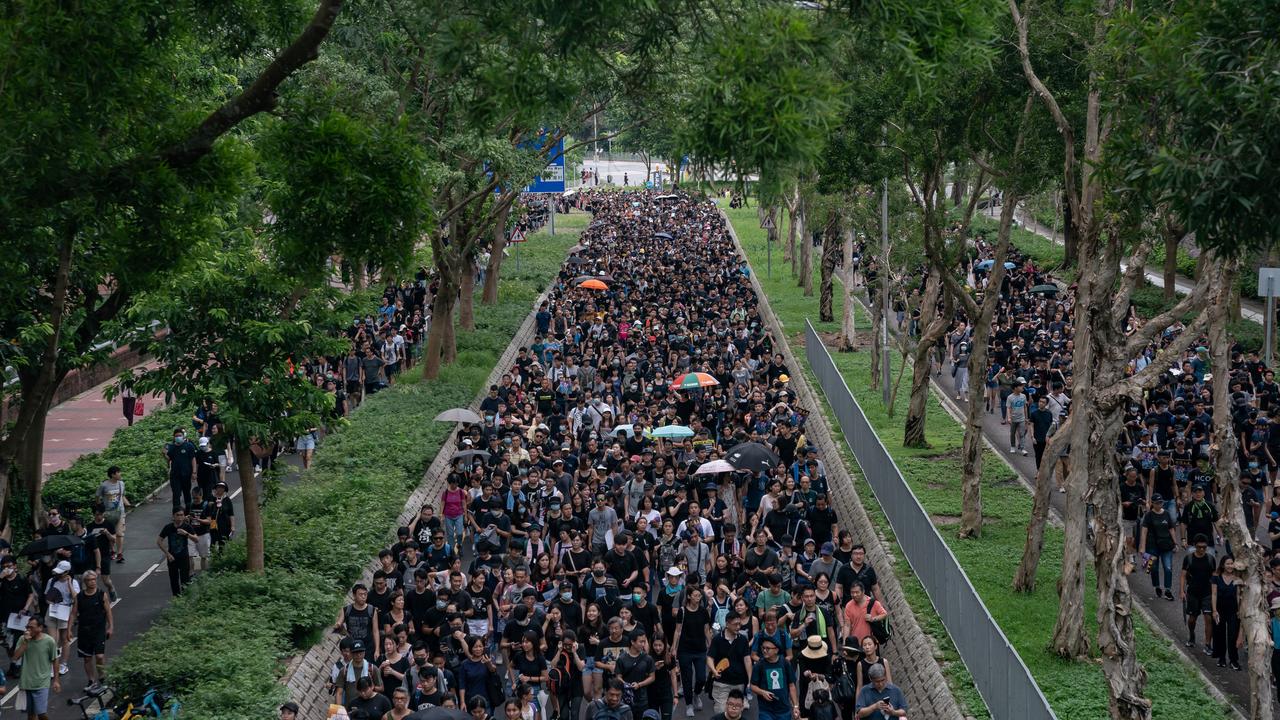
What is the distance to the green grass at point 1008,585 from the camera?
44.2 feet

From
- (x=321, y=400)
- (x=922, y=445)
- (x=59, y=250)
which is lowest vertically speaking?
(x=922, y=445)

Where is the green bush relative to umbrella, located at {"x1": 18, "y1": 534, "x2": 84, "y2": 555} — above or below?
below

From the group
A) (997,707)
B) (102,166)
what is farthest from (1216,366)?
(102,166)

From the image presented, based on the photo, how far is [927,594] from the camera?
16641 millimetres

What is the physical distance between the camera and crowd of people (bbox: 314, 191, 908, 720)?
41.1 ft

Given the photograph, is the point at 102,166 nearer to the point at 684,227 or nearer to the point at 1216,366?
the point at 1216,366

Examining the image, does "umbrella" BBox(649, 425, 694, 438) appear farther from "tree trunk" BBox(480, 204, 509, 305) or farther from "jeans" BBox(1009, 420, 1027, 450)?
"tree trunk" BBox(480, 204, 509, 305)

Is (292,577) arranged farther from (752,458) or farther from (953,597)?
(953,597)

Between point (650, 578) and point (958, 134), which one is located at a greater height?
point (958, 134)

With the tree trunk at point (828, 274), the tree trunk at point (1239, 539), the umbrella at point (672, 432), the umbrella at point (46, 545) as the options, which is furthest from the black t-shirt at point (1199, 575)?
the tree trunk at point (828, 274)

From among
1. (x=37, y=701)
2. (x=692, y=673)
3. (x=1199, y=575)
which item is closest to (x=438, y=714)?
(x=692, y=673)

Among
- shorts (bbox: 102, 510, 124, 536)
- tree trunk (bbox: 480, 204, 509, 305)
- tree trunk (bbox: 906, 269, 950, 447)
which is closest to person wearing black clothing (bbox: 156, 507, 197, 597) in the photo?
shorts (bbox: 102, 510, 124, 536)

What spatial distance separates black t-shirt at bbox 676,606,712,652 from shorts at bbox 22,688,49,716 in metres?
5.68

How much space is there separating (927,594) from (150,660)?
827cm
